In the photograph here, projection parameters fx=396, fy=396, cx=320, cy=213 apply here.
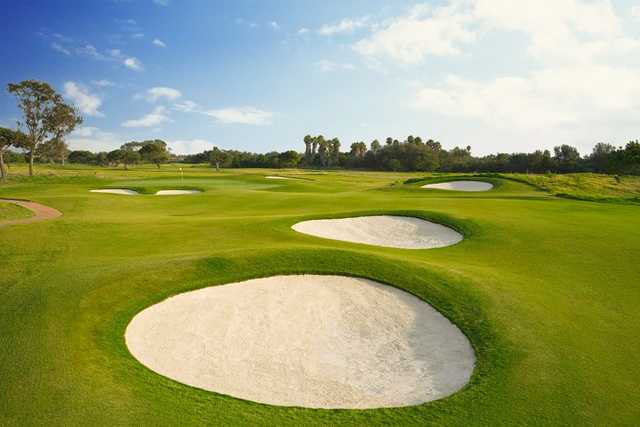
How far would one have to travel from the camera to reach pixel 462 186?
39.7 metres

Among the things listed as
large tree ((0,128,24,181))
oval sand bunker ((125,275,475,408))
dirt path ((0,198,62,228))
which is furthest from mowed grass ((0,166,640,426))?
large tree ((0,128,24,181))

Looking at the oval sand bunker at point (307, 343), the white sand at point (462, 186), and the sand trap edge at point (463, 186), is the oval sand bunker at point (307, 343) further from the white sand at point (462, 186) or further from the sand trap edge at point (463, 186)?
the white sand at point (462, 186)

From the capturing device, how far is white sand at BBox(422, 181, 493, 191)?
3825 centimetres

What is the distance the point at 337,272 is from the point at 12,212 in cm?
1639

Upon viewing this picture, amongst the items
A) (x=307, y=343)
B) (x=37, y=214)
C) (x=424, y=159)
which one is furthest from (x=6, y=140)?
(x=424, y=159)

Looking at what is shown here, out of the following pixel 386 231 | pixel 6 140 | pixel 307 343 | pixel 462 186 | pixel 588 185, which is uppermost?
pixel 6 140

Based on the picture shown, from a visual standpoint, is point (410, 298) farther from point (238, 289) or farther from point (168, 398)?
point (168, 398)

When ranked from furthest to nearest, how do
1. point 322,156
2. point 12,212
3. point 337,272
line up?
point 322,156, point 12,212, point 337,272

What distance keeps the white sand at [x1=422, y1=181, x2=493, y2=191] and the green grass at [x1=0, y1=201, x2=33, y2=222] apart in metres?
Answer: 32.7

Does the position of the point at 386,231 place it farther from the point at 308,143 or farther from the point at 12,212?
the point at 308,143

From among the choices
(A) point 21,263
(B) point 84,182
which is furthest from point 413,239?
(B) point 84,182

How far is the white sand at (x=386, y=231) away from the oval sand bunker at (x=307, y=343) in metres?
5.95

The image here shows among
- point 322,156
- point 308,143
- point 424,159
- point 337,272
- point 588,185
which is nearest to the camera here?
point 337,272

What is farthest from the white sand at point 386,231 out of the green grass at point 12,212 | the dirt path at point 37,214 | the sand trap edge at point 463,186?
the sand trap edge at point 463,186
